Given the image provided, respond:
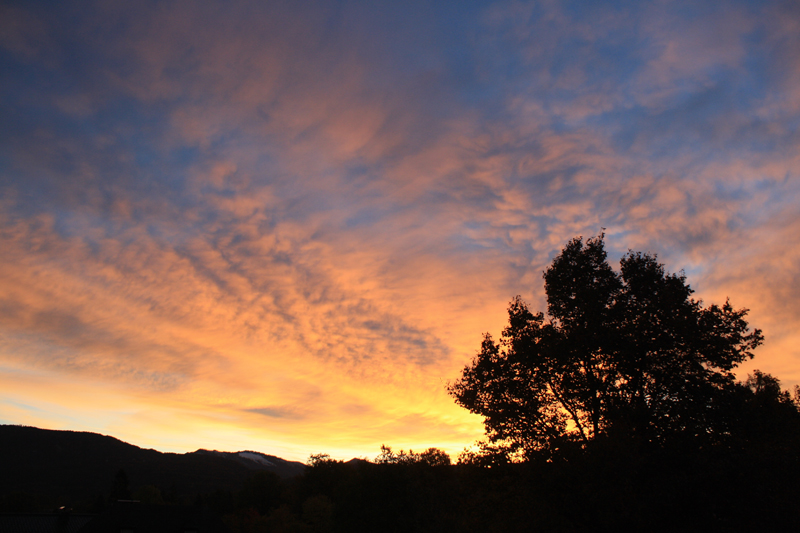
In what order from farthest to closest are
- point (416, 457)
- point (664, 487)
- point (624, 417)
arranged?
point (416, 457)
point (624, 417)
point (664, 487)

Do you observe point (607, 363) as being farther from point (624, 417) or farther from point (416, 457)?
point (416, 457)

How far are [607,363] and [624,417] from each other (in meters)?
2.70

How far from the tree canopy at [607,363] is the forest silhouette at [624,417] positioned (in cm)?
6

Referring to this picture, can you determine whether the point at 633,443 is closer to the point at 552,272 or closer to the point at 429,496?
the point at 552,272

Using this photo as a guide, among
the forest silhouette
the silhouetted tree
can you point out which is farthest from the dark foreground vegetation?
the silhouetted tree

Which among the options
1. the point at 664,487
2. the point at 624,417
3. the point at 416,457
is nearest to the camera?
the point at 664,487

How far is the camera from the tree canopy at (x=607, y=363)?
19.1m

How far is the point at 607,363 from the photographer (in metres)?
21.2

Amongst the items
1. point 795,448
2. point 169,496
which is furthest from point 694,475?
point 169,496

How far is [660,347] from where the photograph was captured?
20328mm

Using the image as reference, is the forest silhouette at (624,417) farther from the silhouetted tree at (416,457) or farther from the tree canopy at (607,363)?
the silhouetted tree at (416,457)

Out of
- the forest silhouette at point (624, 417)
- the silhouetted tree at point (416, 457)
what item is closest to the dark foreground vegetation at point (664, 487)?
the forest silhouette at point (624, 417)

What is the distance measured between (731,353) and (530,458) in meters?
10.9

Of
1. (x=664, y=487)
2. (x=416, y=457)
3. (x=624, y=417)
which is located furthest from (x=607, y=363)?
(x=416, y=457)
